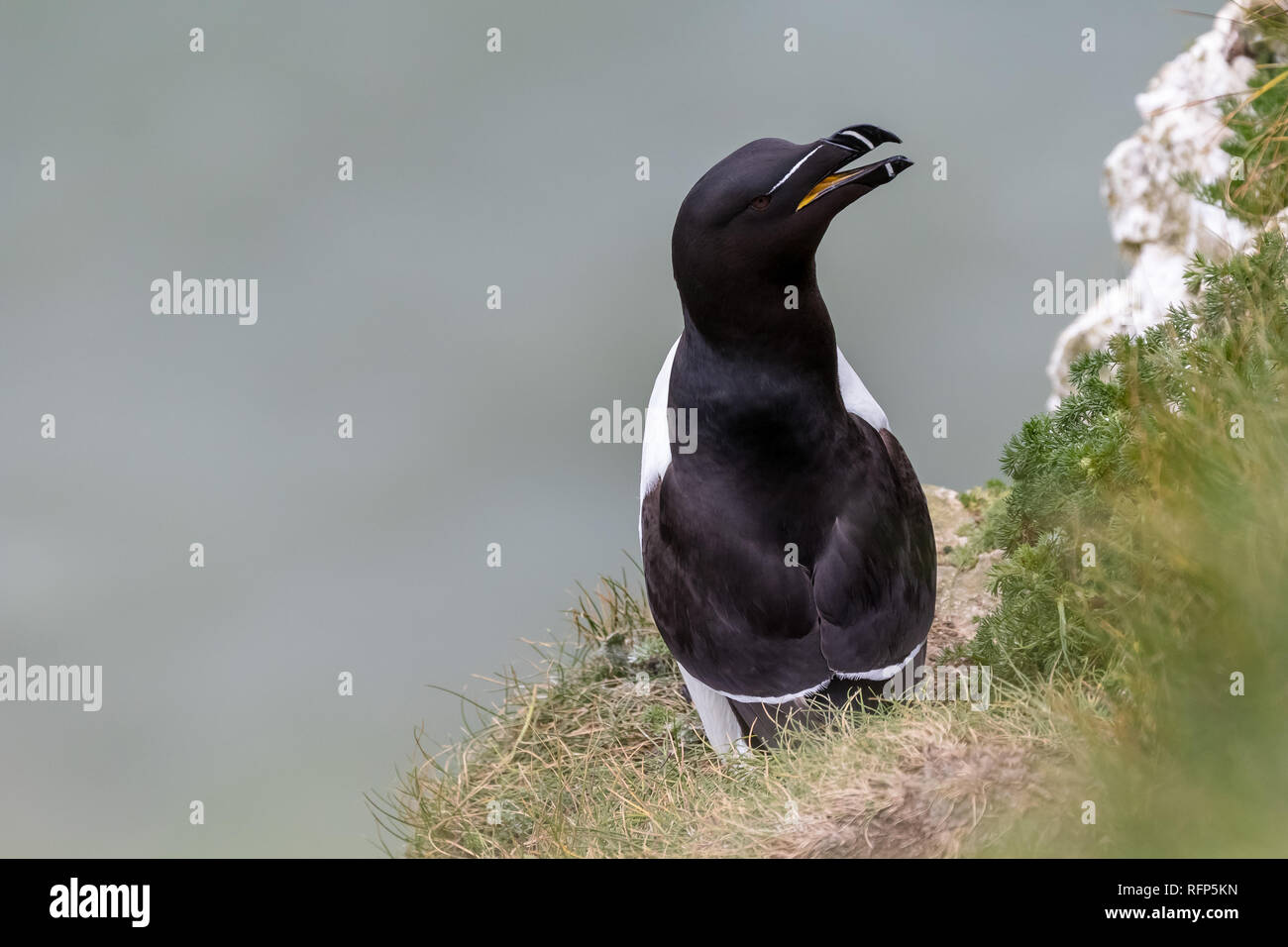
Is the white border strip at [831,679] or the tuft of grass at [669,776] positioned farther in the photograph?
the white border strip at [831,679]

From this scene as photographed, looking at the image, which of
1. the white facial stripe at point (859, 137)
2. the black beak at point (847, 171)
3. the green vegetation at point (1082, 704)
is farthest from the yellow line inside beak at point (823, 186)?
the green vegetation at point (1082, 704)

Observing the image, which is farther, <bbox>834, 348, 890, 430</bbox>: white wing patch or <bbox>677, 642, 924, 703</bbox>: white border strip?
<bbox>834, 348, 890, 430</bbox>: white wing patch

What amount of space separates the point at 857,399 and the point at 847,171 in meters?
1.12

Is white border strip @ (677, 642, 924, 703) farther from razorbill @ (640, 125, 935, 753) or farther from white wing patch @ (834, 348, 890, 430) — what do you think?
white wing patch @ (834, 348, 890, 430)

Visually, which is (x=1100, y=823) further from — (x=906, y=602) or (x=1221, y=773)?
(x=906, y=602)

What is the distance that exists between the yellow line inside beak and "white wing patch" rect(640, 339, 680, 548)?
989 millimetres

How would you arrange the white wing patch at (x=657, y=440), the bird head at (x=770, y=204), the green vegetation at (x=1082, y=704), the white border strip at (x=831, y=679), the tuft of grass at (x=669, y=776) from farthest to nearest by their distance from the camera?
1. the white wing patch at (x=657, y=440)
2. the white border strip at (x=831, y=679)
3. the bird head at (x=770, y=204)
4. the tuft of grass at (x=669, y=776)
5. the green vegetation at (x=1082, y=704)

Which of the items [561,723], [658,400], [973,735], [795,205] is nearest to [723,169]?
[795,205]

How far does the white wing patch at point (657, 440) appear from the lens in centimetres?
522

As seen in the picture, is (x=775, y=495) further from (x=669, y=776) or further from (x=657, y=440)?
(x=669, y=776)

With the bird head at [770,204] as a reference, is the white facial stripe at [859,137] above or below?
above

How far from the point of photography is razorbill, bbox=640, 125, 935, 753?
4.64 m

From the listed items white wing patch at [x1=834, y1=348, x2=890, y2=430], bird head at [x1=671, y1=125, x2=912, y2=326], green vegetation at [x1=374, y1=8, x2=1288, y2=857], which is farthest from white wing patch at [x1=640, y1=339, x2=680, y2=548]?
green vegetation at [x1=374, y1=8, x2=1288, y2=857]

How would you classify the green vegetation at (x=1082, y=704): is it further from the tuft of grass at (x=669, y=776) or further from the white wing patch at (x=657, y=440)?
the white wing patch at (x=657, y=440)
